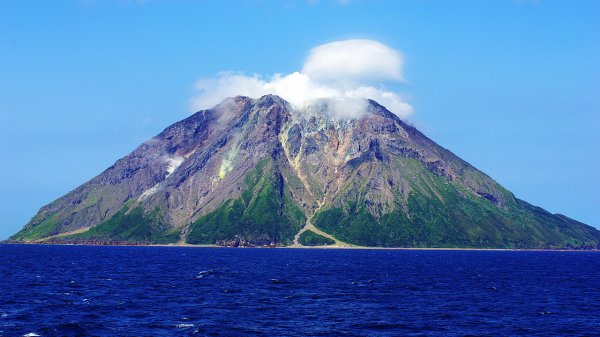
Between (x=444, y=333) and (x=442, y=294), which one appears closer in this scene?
(x=444, y=333)

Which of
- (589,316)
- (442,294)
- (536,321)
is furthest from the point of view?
(442,294)

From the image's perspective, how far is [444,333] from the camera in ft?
376

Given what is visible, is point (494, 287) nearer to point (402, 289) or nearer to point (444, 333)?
point (402, 289)

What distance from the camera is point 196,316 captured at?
128m

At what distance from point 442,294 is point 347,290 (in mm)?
25409

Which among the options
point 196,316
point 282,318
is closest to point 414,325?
point 282,318

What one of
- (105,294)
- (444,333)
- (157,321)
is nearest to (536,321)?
(444,333)

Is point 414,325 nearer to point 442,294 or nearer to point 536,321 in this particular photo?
point 536,321

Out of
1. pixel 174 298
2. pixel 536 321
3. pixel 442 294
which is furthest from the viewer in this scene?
pixel 442 294

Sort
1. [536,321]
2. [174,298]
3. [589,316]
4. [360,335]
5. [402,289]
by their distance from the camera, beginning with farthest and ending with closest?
[402,289], [174,298], [589,316], [536,321], [360,335]

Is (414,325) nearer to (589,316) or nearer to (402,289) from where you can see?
(589,316)

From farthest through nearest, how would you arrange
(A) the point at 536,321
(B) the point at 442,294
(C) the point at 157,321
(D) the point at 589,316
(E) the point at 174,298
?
(B) the point at 442,294 → (E) the point at 174,298 → (D) the point at 589,316 → (A) the point at 536,321 → (C) the point at 157,321

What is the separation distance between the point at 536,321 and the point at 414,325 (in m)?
26.4

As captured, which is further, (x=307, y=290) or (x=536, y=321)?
(x=307, y=290)
